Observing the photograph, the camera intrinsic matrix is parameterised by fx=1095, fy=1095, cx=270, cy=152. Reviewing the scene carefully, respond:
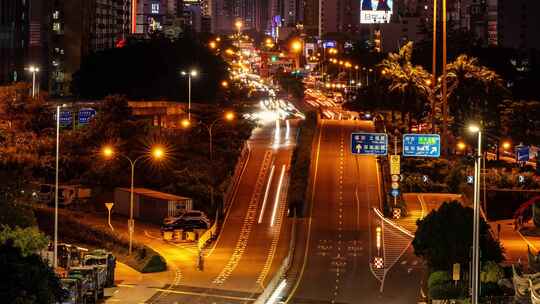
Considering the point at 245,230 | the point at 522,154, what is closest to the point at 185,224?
the point at 245,230

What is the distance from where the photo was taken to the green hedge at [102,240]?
5578 centimetres

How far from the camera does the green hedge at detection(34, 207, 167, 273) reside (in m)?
55.8

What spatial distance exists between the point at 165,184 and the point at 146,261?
23.7m

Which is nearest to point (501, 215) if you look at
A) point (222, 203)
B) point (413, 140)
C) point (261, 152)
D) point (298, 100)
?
point (413, 140)

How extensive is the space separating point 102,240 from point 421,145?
1981 cm

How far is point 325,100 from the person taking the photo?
604 feet

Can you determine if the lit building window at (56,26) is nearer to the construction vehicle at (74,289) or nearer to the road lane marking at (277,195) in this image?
the road lane marking at (277,195)

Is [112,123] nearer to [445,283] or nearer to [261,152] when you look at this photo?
[261,152]

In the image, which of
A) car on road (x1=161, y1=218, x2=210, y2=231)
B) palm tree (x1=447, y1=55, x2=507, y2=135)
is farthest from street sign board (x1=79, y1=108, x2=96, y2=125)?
palm tree (x1=447, y1=55, x2=507, y2=135)

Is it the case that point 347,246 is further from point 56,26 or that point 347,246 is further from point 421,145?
point 56,26

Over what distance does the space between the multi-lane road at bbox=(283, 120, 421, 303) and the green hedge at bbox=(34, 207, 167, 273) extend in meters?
7.46

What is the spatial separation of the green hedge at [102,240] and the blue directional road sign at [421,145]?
56.8 feet

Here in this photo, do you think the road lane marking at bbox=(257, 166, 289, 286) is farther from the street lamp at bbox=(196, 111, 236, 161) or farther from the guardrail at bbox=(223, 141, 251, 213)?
the street lamp at bbox=(196, 111, 236, 161)

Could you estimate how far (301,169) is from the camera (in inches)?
3196
